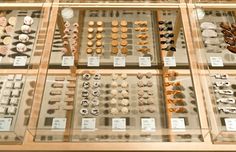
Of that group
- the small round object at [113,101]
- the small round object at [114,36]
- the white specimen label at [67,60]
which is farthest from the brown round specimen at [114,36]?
the small round object at [113,101]

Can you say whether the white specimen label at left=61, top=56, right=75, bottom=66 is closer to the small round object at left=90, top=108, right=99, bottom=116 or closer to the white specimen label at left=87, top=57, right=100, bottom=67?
the white specimen label at left=87, top=57, right=100, bottom=67

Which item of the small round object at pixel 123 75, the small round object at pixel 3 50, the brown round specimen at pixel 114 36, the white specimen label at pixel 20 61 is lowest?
the small round object at pixel 123 75

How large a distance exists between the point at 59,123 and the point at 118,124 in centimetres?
21

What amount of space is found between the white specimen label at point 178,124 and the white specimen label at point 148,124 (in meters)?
0.07

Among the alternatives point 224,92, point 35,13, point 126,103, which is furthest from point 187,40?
point 35,13

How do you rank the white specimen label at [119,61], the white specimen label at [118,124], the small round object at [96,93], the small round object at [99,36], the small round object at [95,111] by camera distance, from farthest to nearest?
the small round object at [99,36] < the white specimen label at [119,61] < the small round object at [96,93] < the small round object at [95,111] < the white specimen label at [118,124]

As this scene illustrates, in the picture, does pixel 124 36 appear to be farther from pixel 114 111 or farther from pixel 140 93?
pixel 114 111

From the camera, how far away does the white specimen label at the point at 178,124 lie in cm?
112

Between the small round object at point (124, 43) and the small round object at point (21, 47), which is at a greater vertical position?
the small round object at point (124, 43)

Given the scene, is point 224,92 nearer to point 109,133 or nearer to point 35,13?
point 109,133

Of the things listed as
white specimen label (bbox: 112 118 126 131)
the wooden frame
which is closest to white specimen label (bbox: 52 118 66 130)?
the wooden frame

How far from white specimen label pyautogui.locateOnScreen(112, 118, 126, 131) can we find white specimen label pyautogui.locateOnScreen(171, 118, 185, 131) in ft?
0.57

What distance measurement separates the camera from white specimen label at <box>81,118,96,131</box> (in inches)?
44.4

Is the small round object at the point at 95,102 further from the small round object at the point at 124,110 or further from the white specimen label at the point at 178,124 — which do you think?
the white specimen label at the point at 178,124
